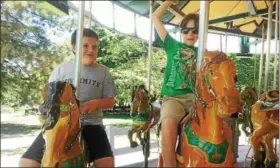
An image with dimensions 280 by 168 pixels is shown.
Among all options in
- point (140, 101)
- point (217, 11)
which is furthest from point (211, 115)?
point (217, 11)

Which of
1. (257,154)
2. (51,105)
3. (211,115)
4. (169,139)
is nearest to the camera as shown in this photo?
(51,105)

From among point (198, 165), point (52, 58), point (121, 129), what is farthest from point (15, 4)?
point (198, 165)

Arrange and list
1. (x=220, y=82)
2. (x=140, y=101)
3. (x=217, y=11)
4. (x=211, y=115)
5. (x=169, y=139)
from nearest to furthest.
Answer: (x=220, y=82)
(x=211, y=115)
(x=169, y=139)
(x=140, y=101)
(x=217, y=11)

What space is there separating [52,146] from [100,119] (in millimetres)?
622

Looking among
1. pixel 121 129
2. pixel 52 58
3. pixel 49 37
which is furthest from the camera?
pixel 49 37

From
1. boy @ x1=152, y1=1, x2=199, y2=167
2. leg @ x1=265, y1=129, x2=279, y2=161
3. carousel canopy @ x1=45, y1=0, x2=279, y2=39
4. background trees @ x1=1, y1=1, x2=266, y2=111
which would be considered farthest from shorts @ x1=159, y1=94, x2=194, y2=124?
background trees @ x1=1, y1=1, x2=266, y2=111

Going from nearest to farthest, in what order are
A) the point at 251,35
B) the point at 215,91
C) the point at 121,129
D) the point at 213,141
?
A: 1. the point at 215,91
2. the point at 213,141
3. the point at 121,129
4. the point at 251,35

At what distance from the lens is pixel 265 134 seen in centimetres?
298

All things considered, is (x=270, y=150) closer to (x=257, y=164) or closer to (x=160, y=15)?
(x=257, y=164)

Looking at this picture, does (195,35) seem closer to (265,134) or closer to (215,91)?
(215,91)

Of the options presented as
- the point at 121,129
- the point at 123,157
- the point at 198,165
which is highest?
the point at 198,165

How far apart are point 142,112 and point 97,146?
260cm

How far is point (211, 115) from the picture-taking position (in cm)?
175

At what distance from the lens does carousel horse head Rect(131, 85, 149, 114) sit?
4.49 m
